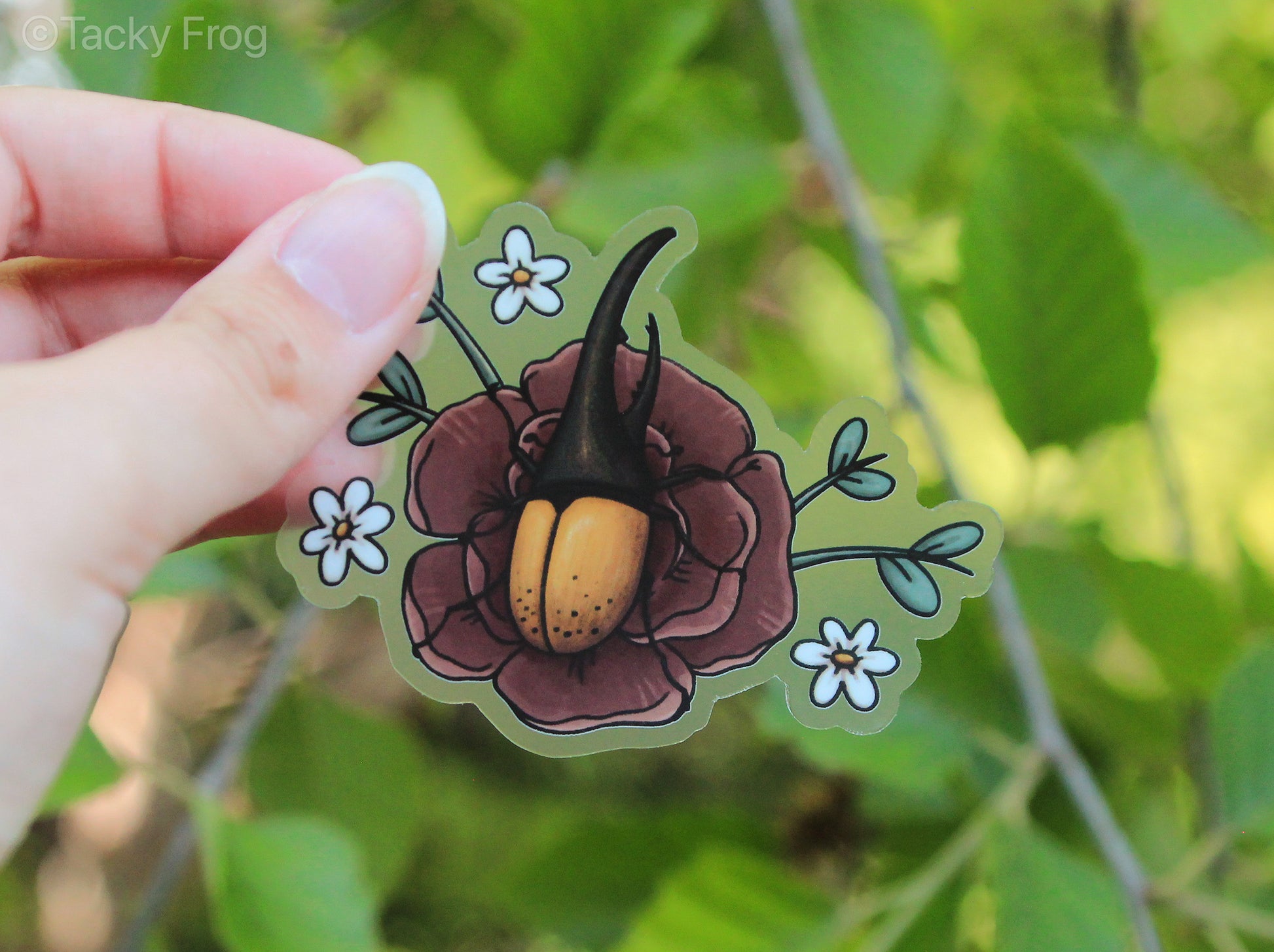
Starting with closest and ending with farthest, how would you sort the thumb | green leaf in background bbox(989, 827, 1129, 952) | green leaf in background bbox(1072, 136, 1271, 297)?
the thumb < green leaf in background bbox(989, 827, 1129, 952) < green leaf in background bbox(1072, 136, 1271, 297)

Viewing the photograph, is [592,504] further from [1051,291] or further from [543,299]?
[1051,291]

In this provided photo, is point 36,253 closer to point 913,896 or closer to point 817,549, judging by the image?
point 817,549

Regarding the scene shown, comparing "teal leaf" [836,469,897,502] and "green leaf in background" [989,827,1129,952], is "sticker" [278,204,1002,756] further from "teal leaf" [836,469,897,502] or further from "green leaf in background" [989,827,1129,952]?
Answer: "green leaf in background" [989,827,1129,952]

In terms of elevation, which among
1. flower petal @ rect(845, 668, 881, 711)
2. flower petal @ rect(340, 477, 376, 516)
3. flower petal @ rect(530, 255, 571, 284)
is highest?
flower petal @ rect(530, 255, 571, 284)

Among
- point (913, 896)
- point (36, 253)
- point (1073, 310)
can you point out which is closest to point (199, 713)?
point (36, 253)

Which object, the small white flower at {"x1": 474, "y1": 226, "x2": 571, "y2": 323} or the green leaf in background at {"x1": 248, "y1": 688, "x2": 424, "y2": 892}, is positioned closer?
the small white flower at {"x1": 474, "y1": 226, "x2": 571, "y2": 323}

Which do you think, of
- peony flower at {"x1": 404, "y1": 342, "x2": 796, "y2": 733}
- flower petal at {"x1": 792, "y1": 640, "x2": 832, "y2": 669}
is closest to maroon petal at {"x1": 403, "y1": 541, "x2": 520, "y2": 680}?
peony flower at {"x1": 404, "y1": 342, "x2": 796, "y2": 733}

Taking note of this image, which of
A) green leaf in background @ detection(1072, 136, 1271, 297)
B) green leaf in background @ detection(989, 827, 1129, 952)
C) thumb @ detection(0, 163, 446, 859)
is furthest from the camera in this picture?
green leaf in background @ detection(1072, 136, 1271, 297)

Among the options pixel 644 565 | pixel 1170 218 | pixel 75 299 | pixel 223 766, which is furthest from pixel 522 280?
pixel 1170 218

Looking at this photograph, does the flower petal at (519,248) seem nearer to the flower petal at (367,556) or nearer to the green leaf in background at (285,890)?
the flower petal at (367,556)
